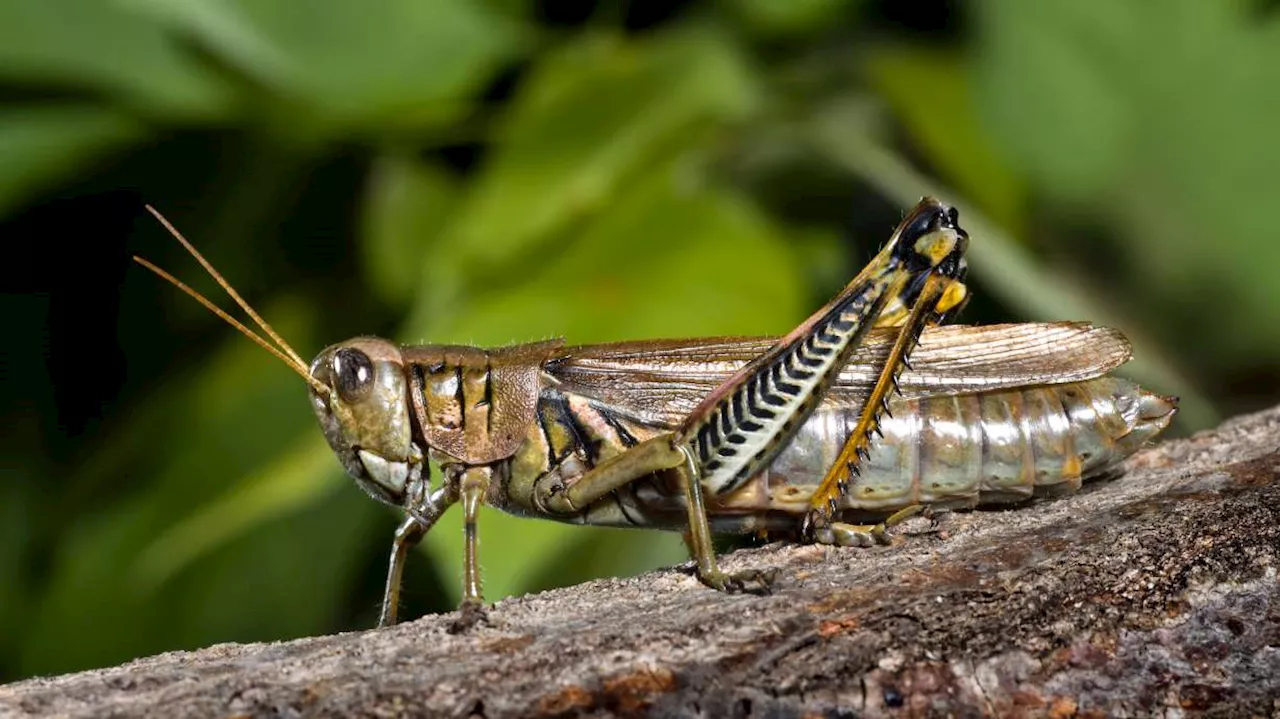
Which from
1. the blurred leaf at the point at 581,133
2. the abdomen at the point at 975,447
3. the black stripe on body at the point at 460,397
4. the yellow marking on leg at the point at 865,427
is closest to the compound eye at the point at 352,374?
the black stripe on body at the point at 460,397

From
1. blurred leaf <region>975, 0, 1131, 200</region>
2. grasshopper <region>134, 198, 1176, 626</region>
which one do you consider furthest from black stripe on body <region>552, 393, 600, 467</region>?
blurred leaf <region>975, 0, 1131, 200</region>

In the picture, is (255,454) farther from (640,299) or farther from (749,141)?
(749,141)

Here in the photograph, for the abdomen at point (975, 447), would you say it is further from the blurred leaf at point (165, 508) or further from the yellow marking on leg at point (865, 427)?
the blurred leaf at point (165, 508)

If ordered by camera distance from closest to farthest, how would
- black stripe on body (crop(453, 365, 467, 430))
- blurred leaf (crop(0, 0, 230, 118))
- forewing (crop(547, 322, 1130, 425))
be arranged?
forewing (crop(547, 322, 1130, 425))
black stripe on body (crop(453, 365, 467, 430))
blurred leaf (crop(0, 0, 230, 118))

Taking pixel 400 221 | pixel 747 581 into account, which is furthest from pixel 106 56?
pixel 747 581

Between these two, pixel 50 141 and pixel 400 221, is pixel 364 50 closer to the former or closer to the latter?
pixel 400 221

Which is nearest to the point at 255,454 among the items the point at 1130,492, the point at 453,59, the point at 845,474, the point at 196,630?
the point at 196,630

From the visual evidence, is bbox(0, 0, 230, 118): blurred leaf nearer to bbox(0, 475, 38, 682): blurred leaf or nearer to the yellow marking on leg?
bbox(0, 475, 38, 682): blurred leaf
